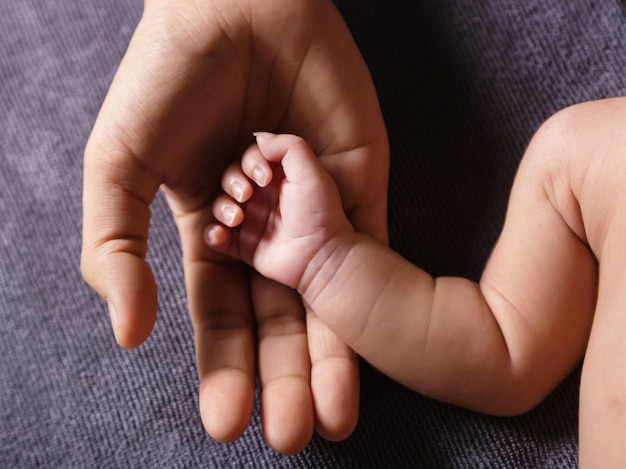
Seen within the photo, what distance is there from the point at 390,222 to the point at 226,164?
0.63 feet

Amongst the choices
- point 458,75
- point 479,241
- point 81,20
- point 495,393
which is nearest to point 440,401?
point 495,393

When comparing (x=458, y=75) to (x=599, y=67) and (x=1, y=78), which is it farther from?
(x=1, y=78)

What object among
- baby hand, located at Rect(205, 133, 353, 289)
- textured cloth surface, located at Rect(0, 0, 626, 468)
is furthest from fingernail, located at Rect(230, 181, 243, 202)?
textured cloth surface, located at Rect(0, 0, 626, 468)

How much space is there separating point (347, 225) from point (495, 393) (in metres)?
0.21

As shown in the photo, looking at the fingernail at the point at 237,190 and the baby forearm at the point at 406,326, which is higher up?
the fingernail at the point at 237,190

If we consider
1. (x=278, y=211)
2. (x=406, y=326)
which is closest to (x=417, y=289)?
(x=406, y=326)

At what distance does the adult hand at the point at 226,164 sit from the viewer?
61cm

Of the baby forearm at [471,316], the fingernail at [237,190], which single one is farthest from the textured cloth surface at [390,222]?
the fingernail at [237,190]

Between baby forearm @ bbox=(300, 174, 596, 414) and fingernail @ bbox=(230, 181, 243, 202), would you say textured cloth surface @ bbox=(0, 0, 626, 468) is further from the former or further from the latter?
fingernail @ bbox=(230, 181, 243, 202)

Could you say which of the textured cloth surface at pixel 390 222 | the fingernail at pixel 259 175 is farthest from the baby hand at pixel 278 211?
the textured cloth surface at pixel 390 222

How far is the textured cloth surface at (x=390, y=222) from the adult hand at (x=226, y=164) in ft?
0.21

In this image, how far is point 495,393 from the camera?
64 centimetres

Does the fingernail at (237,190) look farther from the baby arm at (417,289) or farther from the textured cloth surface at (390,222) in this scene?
the textured cloth surface at (390,222)

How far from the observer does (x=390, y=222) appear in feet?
2.49
